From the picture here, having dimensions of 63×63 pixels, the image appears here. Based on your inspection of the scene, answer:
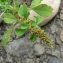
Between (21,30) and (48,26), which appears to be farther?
(48,26)

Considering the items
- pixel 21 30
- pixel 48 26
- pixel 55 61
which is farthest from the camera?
pixel 48 26

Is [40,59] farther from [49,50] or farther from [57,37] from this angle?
[57,37]

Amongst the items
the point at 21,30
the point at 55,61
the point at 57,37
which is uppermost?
the point at 21,30

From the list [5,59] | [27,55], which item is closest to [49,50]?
[27,55]

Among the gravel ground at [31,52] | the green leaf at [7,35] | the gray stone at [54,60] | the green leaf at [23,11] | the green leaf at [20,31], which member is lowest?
A: the gray stone at [54,60]

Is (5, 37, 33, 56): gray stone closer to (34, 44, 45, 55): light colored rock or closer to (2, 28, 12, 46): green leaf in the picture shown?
(34, 44, 45, 55): light colored rock

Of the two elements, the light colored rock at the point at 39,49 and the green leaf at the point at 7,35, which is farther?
A: the light colored rock at the point at 39,49

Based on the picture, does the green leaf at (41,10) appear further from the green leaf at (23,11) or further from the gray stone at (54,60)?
the gray stone at (54,60)

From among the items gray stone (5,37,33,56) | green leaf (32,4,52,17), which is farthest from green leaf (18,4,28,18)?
gray stone (5,37,33,56)

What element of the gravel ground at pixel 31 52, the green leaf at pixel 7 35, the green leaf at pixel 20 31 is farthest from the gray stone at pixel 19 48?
the green leaf at pixel 20 31
